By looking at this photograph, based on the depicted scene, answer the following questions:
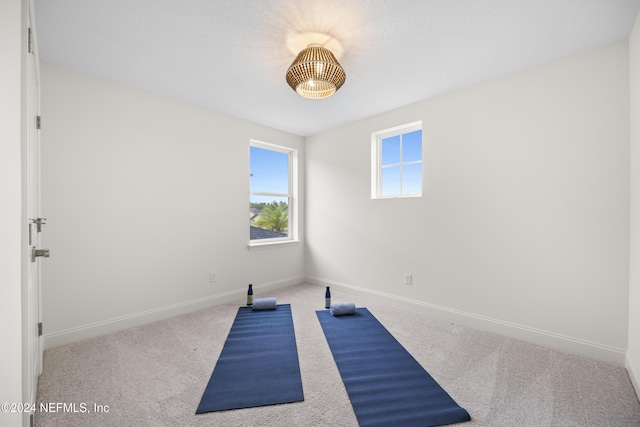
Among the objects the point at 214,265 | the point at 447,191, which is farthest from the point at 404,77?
the point at 214,265

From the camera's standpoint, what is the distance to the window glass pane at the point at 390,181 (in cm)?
348

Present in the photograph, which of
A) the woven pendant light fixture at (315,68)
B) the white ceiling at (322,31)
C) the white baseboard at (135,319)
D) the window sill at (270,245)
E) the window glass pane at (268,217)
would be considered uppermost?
the white ceiling at (322,31)

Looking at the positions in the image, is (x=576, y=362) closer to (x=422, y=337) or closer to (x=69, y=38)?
(x=422, y=337)

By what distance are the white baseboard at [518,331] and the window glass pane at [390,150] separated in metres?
1.72

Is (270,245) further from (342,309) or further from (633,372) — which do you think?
(633,372)

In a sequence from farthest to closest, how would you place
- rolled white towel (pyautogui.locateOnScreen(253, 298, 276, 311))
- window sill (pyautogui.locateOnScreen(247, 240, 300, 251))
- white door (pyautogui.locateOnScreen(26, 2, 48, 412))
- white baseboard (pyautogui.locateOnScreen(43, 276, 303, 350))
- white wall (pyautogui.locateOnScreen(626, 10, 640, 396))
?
1. window sill (pyautogui.locateOnScreen(247, 240, 300, 251))
2. rolled white towel (pyautogui.locateOnScreen(253, 298, 276, 311))
3. white baseboard (pyautogui.locateOnScreen(43, 276, 303, 350))
4. white wall (pyautogui.locateOnScreen(626, 10, 640, 396))
5. white door (pyautogui.locateOnScreen(26, 2, 48, 412))

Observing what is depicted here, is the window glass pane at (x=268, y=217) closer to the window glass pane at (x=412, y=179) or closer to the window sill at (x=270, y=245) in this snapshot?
the window sill at (x=270, y=245)

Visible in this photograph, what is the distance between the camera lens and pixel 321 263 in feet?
13.9

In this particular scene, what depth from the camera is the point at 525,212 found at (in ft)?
7.98

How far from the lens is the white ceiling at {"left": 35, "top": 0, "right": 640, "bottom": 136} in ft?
5.62

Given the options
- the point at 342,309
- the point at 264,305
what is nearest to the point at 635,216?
the point at 342,309

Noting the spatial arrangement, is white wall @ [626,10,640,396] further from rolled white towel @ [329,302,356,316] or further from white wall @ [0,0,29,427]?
white wall @ [0,0,29,427]

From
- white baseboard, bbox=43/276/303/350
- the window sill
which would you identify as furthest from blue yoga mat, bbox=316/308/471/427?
the window sill

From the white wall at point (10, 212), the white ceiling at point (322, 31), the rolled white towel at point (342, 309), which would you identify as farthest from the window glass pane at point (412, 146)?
the white wall at point (10, 212)
